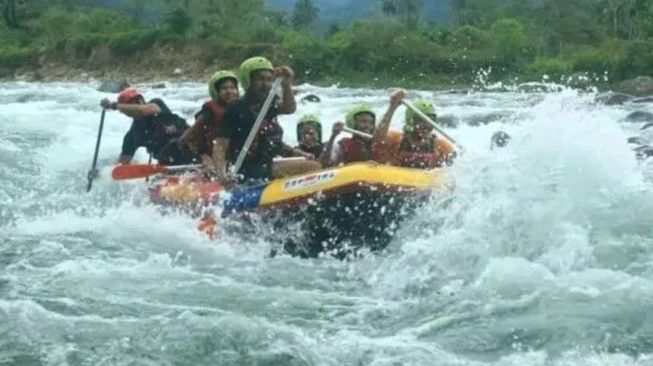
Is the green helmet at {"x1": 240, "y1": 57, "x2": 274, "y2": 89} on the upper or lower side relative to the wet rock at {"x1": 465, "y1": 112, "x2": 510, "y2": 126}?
upper

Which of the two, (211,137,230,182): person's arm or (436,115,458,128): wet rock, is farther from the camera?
(436,115,458,128): wet rock

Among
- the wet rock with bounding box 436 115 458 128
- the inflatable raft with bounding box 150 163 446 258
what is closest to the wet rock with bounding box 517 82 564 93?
the wet rock with bounding box 436 115 458 128

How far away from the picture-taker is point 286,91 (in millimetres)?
8586

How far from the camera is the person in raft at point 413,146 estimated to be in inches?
335

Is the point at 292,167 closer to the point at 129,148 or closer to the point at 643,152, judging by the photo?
the point at 129,148

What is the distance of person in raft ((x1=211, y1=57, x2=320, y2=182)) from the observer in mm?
8570

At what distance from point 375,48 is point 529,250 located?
35.9 meters

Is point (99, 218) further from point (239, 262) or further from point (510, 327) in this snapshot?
point (510, 327)

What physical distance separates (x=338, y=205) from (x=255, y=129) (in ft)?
4.66

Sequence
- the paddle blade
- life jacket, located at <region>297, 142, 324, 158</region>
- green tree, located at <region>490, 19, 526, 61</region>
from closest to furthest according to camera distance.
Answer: life jacket, located at <region>297, 142, 324, 158</region>, the paddle blade, green tree, located at <region>490, 19, 526, 61</region>

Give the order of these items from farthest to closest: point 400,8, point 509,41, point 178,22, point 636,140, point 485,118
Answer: point 400,8
point 178,22
point 509,41
point 485,118
point 636,140

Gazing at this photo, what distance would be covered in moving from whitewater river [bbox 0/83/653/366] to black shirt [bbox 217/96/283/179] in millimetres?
763

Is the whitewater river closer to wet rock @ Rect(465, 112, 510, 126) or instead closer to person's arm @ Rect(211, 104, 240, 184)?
person's arm @ Rect(211, 104, 240, 184)

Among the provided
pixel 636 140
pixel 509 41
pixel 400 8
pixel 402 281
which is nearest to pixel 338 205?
pixel 402 281
